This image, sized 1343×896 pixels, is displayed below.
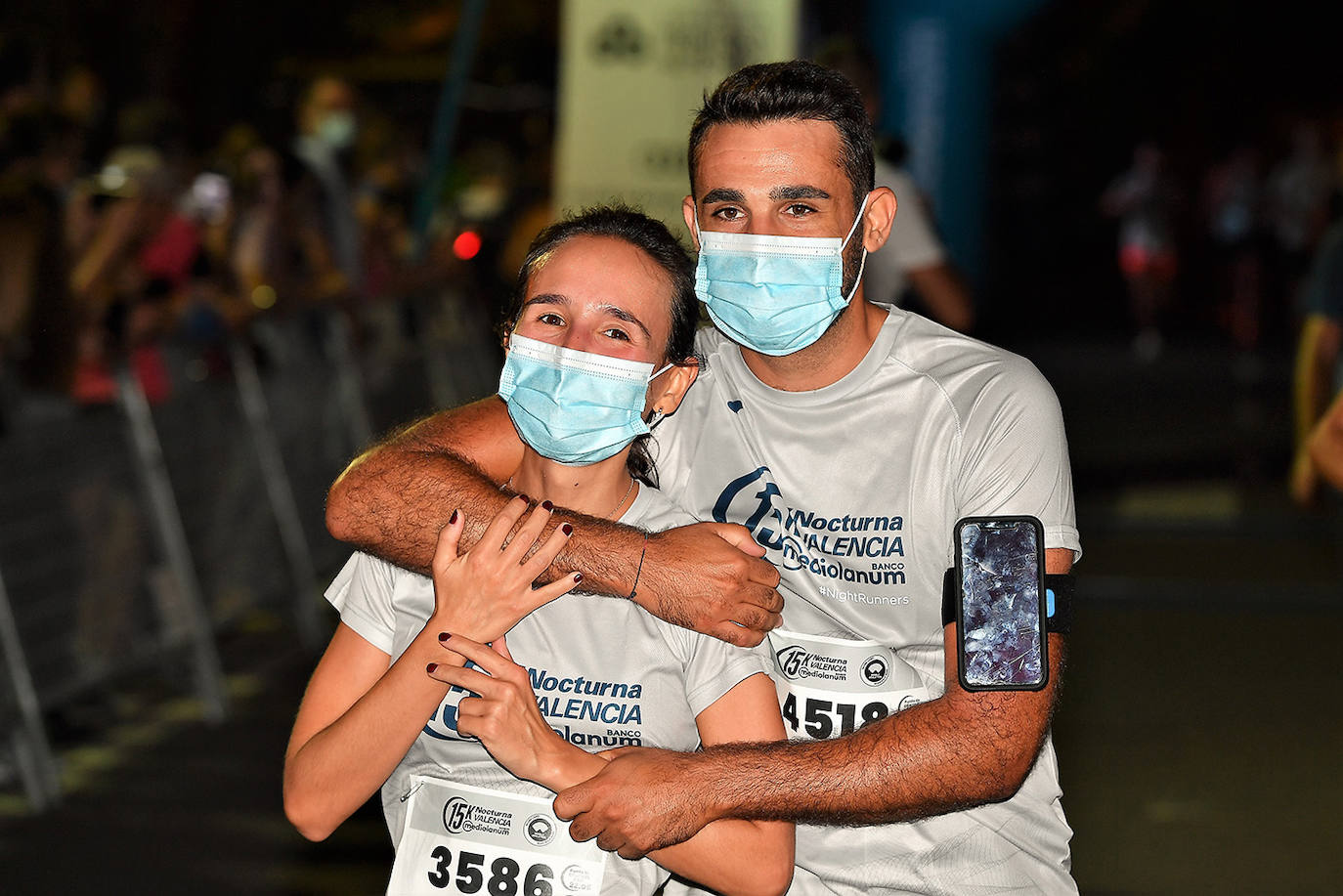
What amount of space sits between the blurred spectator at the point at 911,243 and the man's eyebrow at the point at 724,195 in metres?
3.42

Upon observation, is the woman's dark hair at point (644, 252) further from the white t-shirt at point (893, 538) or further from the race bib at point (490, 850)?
the race bib at point (490, 850)

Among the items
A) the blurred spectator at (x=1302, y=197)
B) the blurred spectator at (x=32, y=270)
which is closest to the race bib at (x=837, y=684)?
the blurred spectator at (x=32, y=270)

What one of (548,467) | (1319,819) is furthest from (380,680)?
(1319,819)

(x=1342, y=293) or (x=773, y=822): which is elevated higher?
(x=1342, y=293)

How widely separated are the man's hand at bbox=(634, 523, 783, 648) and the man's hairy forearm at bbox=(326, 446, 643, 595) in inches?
1.6

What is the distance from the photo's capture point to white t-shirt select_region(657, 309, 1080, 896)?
266 cm

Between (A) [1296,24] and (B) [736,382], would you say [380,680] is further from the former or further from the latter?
(A) [1296,24]

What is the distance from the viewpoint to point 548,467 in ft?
9.37

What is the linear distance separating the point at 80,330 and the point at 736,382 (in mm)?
4437

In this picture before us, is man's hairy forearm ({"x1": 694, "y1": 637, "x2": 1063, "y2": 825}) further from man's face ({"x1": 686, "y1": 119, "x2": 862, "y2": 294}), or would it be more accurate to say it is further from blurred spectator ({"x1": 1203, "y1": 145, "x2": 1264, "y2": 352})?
blurred spectator ({"x1": 1203, "y1": 145, "x2": 1264, "y2": 352})

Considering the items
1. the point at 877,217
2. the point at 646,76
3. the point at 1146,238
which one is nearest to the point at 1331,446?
the point at 877,217

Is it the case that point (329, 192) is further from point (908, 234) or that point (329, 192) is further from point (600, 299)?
point (600, 299)

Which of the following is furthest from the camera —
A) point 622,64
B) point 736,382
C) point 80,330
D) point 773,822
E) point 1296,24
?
point 1296,24

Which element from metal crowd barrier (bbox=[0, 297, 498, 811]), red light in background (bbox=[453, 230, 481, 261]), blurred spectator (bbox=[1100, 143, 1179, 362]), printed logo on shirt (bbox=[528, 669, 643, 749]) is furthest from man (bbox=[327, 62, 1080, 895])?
blurred spectator (bbox=[1100, 143, 1179, 362])
